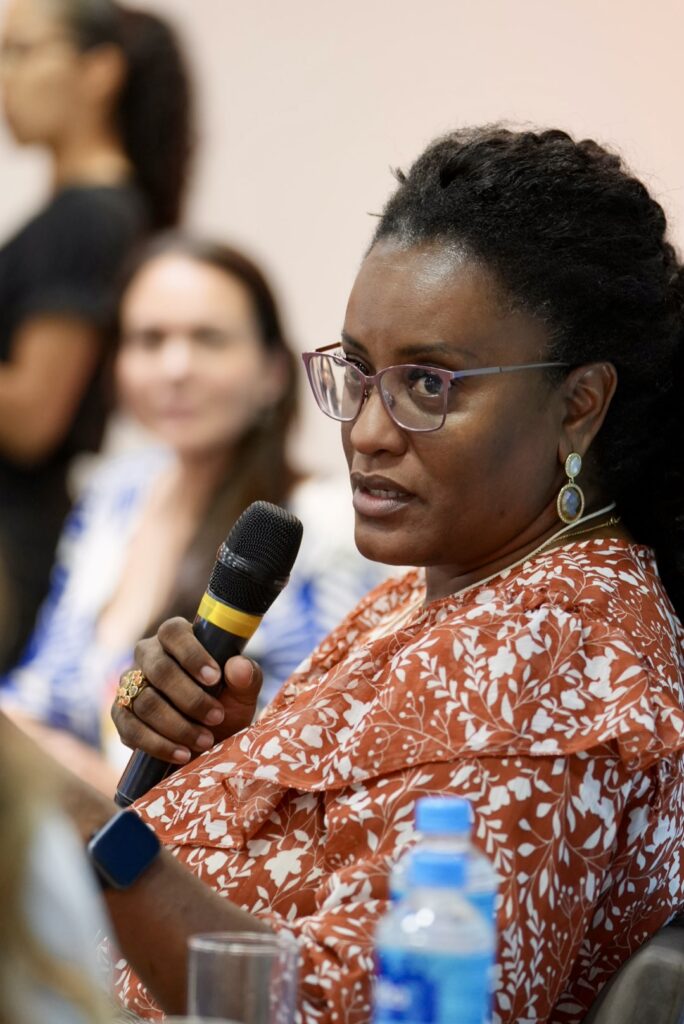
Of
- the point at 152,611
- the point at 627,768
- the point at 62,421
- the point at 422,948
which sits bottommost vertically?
the point at 152,611

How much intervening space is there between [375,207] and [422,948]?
3088mm

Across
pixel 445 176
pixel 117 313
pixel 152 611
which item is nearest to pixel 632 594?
pixel 445 176

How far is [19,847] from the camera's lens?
0.78m

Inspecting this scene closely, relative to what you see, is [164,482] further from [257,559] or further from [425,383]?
[425,383]

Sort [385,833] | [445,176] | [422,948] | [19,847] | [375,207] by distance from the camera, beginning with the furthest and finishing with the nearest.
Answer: [375,207] < [445,176] < [385,833] < [422,948] < [19,847]

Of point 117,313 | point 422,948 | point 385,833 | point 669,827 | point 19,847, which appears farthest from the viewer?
point 117,313

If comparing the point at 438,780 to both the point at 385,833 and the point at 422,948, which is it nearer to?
the point at 385,833

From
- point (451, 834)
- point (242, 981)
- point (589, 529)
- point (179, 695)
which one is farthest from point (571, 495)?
point (242, 981)

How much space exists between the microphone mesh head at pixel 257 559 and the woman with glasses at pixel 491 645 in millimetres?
77

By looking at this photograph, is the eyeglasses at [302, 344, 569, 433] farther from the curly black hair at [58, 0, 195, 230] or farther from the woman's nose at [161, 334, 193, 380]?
the curly black hair at [58, 0, 195, 230]

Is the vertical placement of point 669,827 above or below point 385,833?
below

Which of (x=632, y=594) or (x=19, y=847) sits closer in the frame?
(x=19, y=847)

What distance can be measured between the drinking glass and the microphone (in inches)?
27.8

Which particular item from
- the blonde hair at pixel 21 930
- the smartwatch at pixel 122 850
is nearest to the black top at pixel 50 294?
the smartwatch at pixel 122 850
